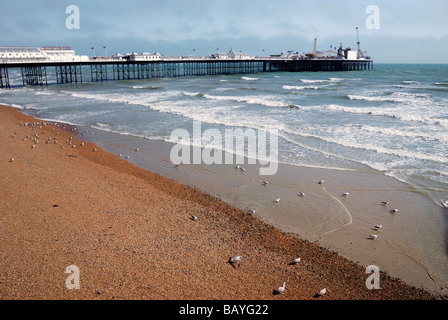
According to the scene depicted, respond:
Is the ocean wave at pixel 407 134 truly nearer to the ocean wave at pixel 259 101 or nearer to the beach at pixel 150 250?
the ocean wave at pixel 259 101

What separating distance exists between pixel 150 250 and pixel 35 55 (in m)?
42.9

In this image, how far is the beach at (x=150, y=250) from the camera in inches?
197

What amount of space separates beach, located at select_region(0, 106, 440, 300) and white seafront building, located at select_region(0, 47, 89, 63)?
36.0 m

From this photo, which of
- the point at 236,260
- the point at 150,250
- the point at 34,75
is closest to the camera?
the point at 236,260

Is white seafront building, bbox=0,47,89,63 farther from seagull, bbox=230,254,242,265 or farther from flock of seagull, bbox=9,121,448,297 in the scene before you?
seagull, bbox=230,254,242,265

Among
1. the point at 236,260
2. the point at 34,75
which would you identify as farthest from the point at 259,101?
the point at 34,75

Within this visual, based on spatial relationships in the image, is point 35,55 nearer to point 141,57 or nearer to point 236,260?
point 141,57

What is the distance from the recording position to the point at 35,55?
40688 millimetres

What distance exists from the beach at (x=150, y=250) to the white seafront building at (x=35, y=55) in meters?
36.0

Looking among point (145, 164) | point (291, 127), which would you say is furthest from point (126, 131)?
point (291, 127)

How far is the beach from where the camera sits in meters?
5.01

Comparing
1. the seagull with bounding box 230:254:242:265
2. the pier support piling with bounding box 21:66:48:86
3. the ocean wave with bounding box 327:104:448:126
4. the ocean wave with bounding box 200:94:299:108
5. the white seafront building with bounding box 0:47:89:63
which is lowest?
the seagull with bounding box 230:254:242:265

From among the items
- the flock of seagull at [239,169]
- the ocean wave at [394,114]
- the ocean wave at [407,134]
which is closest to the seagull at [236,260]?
the flock of seagull at [239,169]

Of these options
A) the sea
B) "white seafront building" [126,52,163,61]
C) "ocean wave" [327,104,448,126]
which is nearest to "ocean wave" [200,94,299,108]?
the sea
